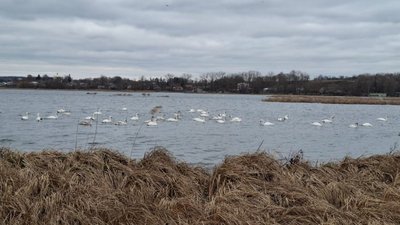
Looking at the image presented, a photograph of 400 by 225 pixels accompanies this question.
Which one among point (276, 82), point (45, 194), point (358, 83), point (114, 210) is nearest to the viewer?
point (114, 210)

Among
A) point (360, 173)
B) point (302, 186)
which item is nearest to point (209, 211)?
point (302, 186)

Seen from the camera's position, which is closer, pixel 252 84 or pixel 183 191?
pixel 183 191

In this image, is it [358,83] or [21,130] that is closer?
[21,130]

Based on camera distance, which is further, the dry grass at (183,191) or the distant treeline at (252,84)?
the distant treeline at (252,84)

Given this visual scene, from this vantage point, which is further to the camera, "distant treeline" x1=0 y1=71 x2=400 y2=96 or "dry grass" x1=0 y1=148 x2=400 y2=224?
"distant treeline" x1=0 y1=71 x2=400 y2=96

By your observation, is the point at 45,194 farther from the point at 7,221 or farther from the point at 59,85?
the point at 59,85

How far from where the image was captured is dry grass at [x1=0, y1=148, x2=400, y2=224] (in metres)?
5.75

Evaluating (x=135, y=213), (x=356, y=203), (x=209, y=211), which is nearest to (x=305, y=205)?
(x=356, y=203)

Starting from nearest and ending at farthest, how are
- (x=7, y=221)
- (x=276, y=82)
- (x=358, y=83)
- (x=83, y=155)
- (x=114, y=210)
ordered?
1. (x=7, y=221)
2. (x=114, y=210)
3. (x=83, y=155)
4. (x=358, y=83)
5. (x=276, y=82)

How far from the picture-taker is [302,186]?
23.6ft

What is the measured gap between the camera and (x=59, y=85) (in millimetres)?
129250

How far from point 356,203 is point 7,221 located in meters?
4.09

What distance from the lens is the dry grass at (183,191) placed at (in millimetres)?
5746

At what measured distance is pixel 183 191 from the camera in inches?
273
